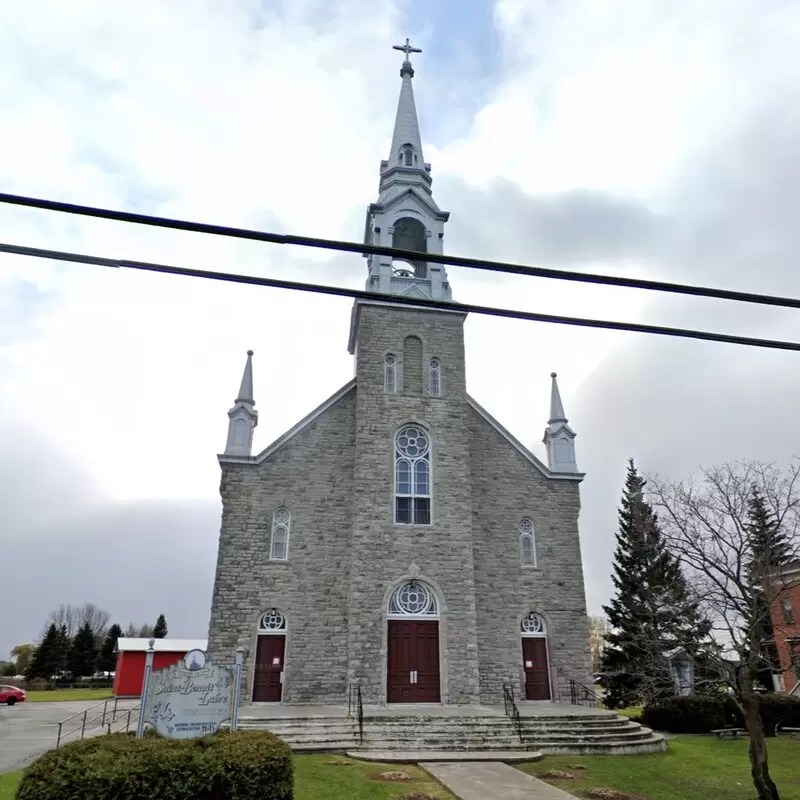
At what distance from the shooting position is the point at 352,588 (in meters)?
20.1

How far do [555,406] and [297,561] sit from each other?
11.6 meters

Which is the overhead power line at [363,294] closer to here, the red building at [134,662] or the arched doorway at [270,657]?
the arched doorway at [270,657]

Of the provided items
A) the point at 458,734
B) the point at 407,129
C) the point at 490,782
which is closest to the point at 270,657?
the point at 458,734

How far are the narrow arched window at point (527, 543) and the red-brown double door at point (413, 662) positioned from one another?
4.20 m

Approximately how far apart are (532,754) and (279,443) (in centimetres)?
1233

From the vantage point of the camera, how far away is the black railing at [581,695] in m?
21.0

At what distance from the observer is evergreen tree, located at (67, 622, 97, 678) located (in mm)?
55344

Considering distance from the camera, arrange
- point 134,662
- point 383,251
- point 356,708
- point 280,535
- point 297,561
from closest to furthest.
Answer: point 383,251 < point 356,708 < point 297,561 < point 280,535 < point 134,662

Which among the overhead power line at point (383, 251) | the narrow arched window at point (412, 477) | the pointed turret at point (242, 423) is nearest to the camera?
the overhead power line at point (383, 251)

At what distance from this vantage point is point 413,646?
20.1 metres

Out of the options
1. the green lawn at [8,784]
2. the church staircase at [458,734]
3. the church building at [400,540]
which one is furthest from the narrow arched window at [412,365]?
the green lawn at [8,784]

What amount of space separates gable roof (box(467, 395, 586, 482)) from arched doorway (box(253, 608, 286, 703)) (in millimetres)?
10038

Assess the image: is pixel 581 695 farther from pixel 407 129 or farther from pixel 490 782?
pixel 407 129

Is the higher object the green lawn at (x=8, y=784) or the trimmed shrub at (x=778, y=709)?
the trimmed shrub at (x=778, y=709)
